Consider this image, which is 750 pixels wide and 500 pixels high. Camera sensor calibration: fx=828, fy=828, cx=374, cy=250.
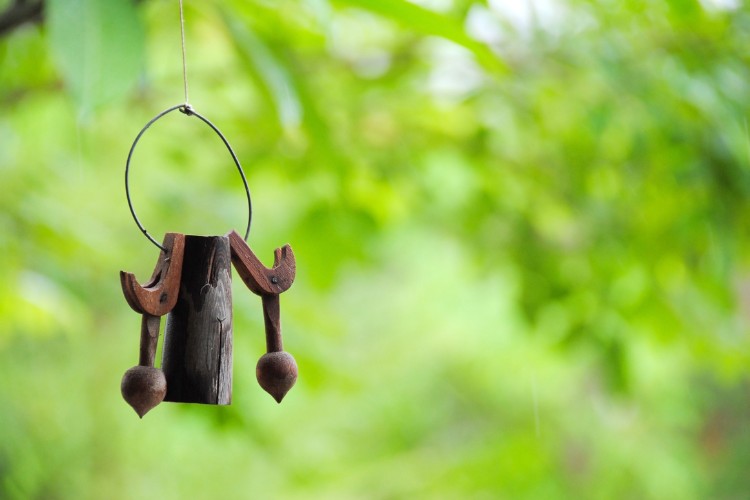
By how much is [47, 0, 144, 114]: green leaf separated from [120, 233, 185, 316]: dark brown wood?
0.13 meters

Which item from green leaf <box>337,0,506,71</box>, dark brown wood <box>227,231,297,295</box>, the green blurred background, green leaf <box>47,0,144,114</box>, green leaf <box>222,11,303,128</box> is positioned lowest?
dark brown wood <box>227,231,297,295</box>

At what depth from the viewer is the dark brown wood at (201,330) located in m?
0.72

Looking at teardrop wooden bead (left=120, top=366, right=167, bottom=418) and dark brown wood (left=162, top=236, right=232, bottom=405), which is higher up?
dark brown wood (left=162, top=236, right=232, bottom=405)

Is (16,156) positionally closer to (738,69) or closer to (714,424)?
(738,69)

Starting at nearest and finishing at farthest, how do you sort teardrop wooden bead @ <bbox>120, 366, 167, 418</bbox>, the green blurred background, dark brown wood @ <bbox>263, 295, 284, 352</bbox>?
teardrop wooden bead @ <bbox>120, 366, 167, 418</bbox> → dark brown wood @ <bbox>263, 295, 284, 352</bbox> → the green blurred background

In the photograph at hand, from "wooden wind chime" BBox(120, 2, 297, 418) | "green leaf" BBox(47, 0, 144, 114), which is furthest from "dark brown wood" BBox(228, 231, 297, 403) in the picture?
"green leaf" BBox(47, 0, 144, 114)

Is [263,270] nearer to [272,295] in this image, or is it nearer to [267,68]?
[272,295]

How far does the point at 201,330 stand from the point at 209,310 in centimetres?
2

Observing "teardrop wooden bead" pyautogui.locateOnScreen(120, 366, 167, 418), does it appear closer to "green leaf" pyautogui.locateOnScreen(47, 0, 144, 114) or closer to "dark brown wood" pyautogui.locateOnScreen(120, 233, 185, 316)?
"dark brown wood" pyautogui.locateOnScreen(120, 233, 185, 316)

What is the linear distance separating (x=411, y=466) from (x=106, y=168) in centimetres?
174

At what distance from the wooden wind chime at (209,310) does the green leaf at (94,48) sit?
55mm

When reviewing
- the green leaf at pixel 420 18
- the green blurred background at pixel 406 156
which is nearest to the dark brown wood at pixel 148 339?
the green blurred background at pixel 406 156

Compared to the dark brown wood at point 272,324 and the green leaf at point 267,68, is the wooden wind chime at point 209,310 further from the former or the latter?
the green leaf at point 267,68

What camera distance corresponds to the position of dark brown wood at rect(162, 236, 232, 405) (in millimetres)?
720
